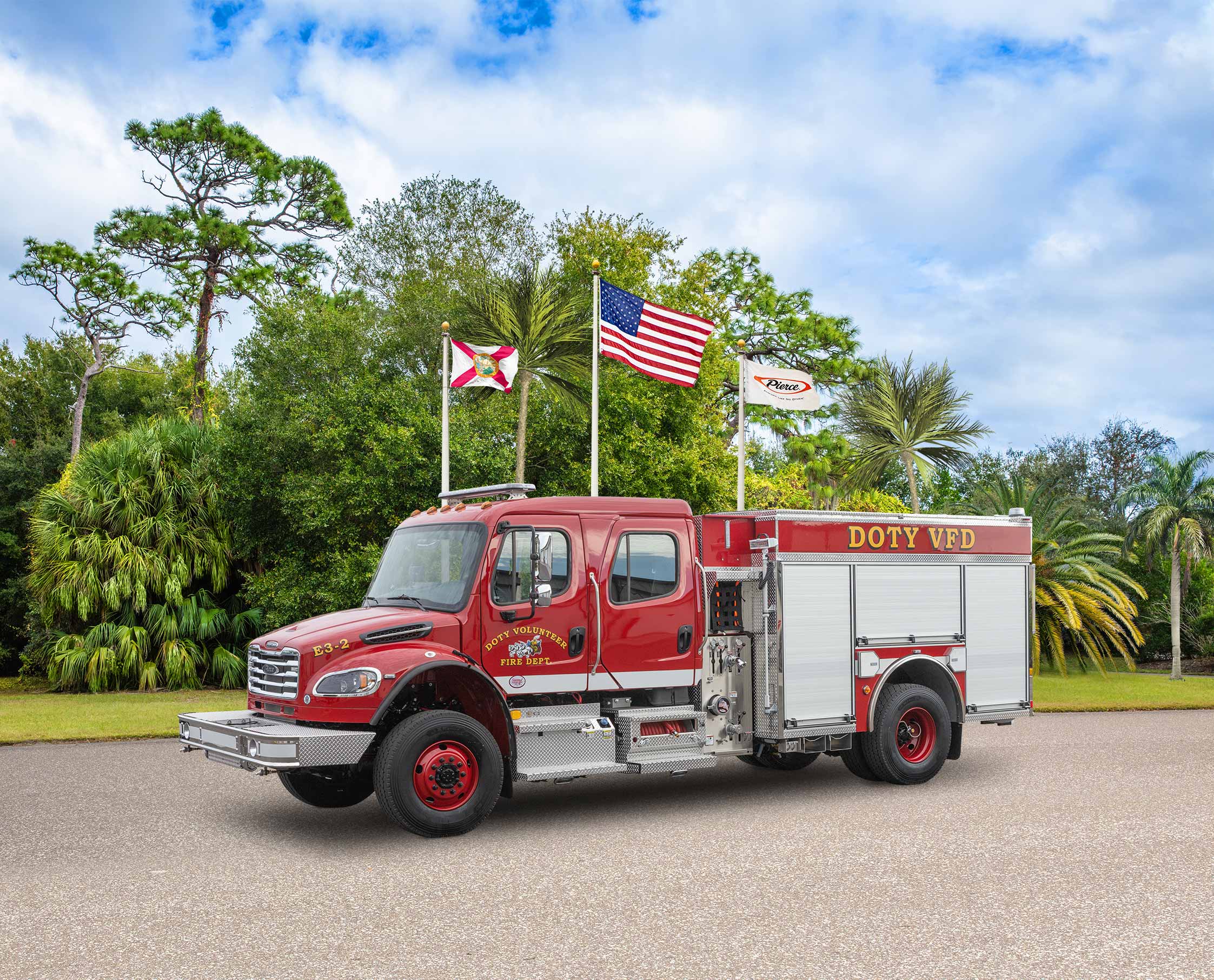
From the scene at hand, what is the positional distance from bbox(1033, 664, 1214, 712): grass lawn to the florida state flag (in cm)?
1008

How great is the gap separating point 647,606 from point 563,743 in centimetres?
135

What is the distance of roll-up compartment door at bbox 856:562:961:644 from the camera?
415 inches

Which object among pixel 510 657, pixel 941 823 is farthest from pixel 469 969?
pixel 941 823

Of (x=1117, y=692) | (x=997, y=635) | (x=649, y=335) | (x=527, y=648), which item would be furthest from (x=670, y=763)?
(x=1117, y=692)

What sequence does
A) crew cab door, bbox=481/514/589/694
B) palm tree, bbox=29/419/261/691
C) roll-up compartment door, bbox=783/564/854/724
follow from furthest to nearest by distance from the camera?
palm tree, bbox=29/419/261/691
roll-up compartment door, bbox=783/564/854/724
crew cab door, bbox=481/514/589/694

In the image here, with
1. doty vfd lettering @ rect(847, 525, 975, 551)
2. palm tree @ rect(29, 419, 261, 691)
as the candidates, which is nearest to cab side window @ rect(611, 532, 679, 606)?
doty vfd lettering @ rect(847, 525, 975, 551)

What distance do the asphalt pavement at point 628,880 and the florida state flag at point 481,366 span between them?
7089mm

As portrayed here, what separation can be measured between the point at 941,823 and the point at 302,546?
15.6 m

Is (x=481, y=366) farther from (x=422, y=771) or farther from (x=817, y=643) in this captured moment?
(x=422, y=771)

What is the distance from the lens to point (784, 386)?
15492 mm

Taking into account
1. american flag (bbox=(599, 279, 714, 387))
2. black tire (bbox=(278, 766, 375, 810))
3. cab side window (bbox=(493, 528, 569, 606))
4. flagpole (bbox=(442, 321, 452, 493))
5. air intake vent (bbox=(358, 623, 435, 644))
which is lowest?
black tire (bbox=(278, 766, 375, 810))

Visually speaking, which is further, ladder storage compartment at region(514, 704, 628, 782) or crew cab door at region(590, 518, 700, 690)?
crew cab door at region(590, 518, 700, 690)

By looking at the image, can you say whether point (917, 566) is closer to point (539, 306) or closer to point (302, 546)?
point (539, 306)

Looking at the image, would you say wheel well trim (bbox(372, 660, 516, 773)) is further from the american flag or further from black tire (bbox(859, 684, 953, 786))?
the american flag
